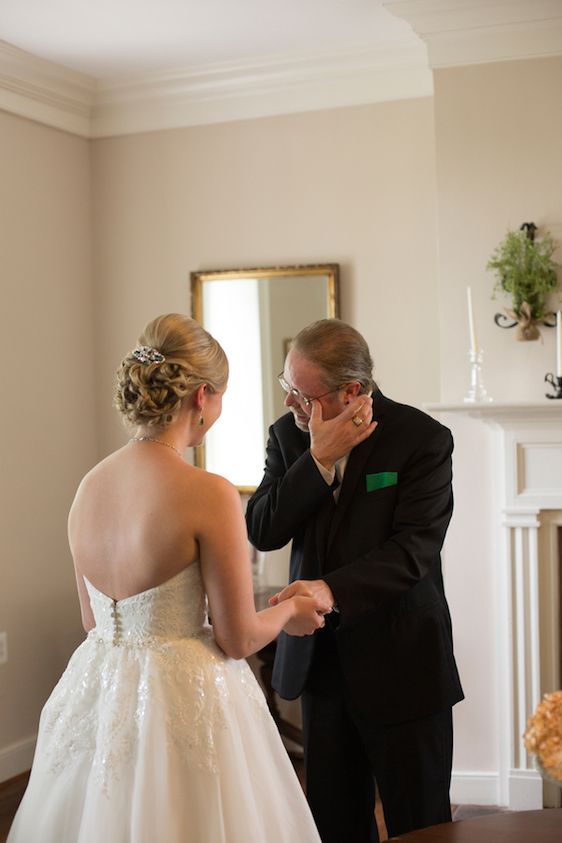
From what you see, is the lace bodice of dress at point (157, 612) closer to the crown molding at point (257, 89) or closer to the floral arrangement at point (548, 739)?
the floral arrangement at point (548, 739)

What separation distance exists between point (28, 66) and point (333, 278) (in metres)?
1.50

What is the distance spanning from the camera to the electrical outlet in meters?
4.09

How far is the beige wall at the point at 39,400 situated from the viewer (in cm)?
418

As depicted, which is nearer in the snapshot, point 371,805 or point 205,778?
point 205,778

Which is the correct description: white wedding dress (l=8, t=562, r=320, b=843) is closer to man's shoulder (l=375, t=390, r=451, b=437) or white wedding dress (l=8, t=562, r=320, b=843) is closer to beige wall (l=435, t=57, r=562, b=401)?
man's shoulder (l=375, t=390, r=451, b=437)

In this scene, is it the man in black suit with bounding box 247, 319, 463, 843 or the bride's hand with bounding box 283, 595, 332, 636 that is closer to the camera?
the bride's hand with bounding box 283, 595, 332, 636

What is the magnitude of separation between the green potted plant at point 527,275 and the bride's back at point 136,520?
2.08m

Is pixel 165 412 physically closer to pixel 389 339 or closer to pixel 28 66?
pixel 389 339

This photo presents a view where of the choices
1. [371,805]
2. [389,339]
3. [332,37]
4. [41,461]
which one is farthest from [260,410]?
[371,805]

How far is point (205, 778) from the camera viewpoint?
1905mm

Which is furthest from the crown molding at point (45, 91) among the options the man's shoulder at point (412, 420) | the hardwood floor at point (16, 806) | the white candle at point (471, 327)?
the hardwood floor at point (16, 806)

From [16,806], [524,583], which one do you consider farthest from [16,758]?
[524,583]

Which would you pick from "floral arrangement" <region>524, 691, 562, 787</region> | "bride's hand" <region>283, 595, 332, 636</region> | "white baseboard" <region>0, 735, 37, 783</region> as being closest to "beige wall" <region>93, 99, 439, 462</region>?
"white baseboard" <region>0, 735, 37, 783</region>

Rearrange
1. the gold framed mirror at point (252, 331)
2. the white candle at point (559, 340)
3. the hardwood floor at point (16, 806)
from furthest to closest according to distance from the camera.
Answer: the gold framed mirror at point (252, 331), the hardwood floor at point (16, 806), the white candle at point (559, 340)
